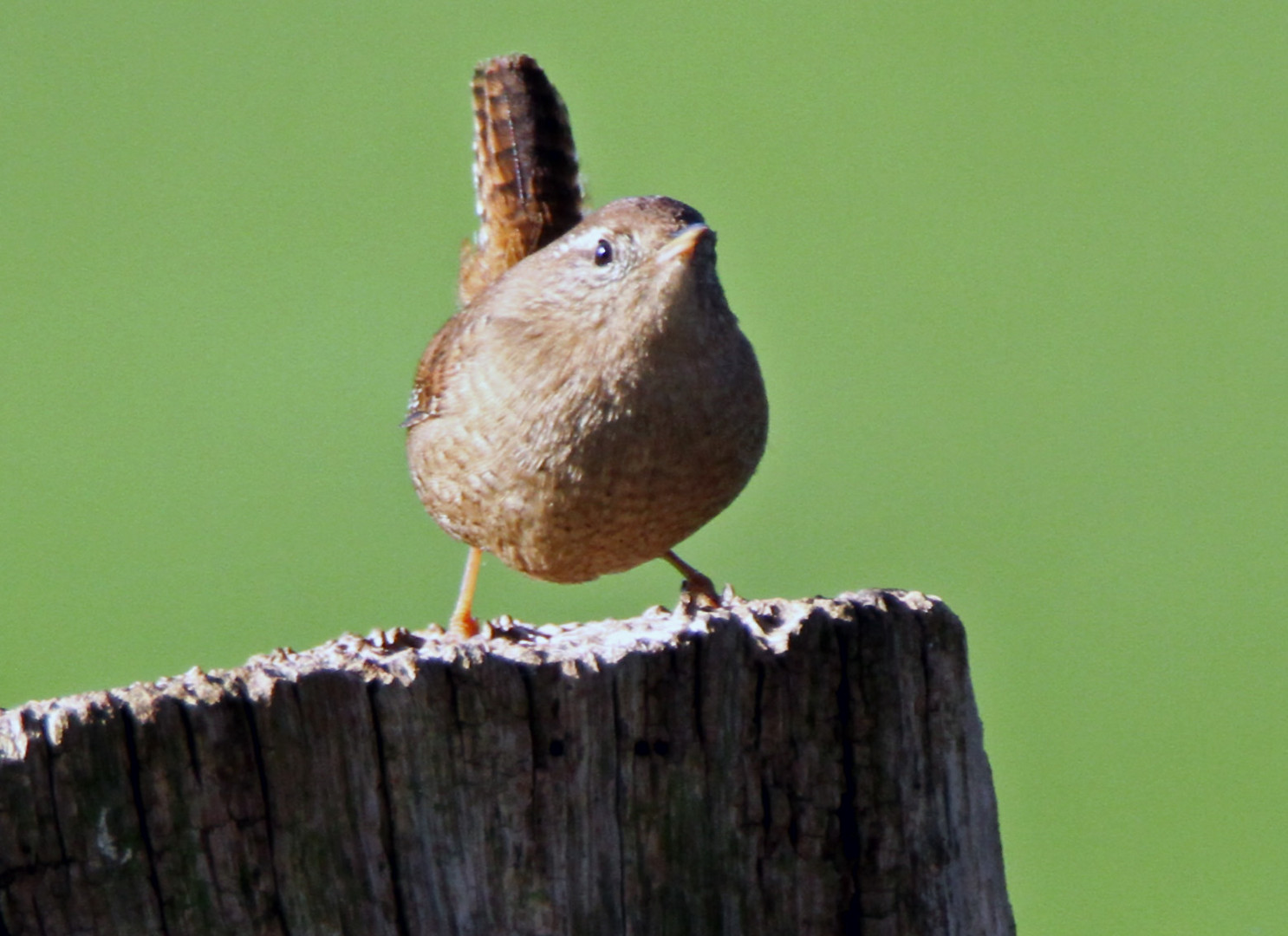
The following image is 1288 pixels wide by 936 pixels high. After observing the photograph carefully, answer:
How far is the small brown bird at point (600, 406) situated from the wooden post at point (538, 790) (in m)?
1.39

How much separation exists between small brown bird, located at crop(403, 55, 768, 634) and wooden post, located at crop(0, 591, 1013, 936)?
139cm

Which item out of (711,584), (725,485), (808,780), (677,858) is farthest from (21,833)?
(711,584)

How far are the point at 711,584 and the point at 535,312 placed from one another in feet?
3.20

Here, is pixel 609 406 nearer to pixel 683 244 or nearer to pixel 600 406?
pixel 600 406

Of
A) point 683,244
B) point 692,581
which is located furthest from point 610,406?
point 692,581

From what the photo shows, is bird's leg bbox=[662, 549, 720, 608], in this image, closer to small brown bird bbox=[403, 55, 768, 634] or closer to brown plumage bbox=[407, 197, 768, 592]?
small brown bird bbox=[403, 55, 768, 634]

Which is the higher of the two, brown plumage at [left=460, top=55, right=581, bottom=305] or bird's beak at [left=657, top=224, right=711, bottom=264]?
brown plumage at [left=460, top=55, right=581, bottom=305]

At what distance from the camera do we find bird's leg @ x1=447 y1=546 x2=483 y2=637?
15.7 ft

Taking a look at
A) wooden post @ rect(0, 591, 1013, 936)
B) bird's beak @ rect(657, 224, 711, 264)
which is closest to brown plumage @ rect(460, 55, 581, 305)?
→ bird's beak @ rect(657, 224, 711, 264)

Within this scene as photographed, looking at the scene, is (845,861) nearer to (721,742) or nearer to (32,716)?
(721,742)

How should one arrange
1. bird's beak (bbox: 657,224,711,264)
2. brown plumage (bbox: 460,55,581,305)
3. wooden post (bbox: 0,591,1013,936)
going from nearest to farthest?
wooden post (bbox: 0,591,1013,936)
bird's beak (bbox: 657,224,711,264)
brown plumage (bbox: 460,55,581,305)

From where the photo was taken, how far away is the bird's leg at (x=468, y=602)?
15.7ft

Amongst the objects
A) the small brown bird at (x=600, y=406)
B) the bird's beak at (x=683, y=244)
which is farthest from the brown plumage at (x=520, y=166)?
the bird's beak at (x=683, y=244)

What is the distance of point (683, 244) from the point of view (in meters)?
3.62
